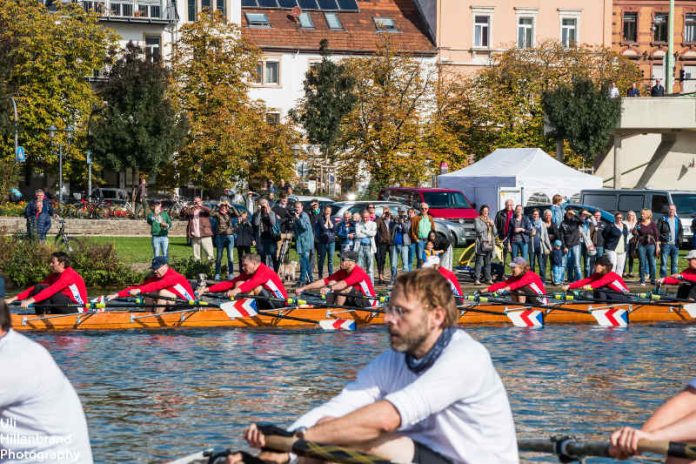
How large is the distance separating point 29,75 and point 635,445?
52.6 meters

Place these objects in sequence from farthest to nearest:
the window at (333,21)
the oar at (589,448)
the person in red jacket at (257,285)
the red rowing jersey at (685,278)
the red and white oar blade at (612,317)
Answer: the window at (333,21), the red rowing jersey at (685,278), the red and white oar blade at (612,317), the person in red jacket at (257,285), the oar at (589,448)

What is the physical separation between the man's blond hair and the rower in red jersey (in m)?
15.7

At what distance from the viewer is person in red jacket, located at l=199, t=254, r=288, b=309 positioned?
70.4ft

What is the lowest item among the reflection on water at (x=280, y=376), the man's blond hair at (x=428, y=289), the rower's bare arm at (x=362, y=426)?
the reflection on water at (x=280, y=376)

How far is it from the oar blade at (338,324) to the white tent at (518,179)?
18978 millimetres

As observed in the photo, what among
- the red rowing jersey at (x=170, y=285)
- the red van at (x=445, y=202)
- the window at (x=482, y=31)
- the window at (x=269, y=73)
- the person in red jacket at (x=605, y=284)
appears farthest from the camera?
the window at (x=482, y=31)

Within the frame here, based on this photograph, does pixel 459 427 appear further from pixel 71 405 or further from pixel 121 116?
pixel 121 116

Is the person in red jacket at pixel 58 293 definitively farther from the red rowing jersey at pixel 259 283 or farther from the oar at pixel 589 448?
the oar at pixel 589 448

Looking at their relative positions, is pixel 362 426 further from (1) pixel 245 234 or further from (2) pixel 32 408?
(1) pixel 245 234

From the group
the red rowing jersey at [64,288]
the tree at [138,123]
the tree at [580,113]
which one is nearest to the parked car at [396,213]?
the red rowing jersey at [64,288]

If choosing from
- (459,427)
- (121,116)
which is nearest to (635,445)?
(459,427)

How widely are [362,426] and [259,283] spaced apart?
1530cm

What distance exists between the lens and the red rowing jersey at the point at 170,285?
21.2 metres

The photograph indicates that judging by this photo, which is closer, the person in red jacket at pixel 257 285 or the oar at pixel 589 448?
the oar at pixel 589 448
